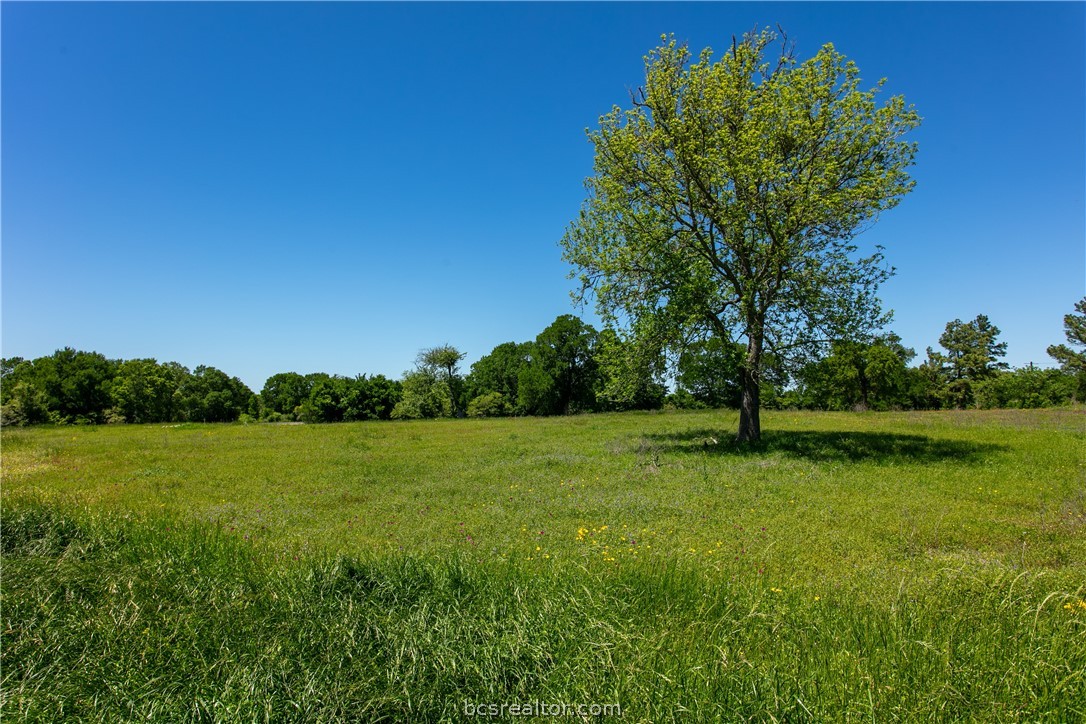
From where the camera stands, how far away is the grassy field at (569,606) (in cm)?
387

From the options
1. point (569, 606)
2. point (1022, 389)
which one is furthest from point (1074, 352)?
point (569, 606)

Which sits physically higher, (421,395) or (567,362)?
(567,362)

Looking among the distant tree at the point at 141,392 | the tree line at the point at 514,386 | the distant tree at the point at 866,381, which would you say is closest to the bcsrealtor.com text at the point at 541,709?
the tree line at the point at 514,386

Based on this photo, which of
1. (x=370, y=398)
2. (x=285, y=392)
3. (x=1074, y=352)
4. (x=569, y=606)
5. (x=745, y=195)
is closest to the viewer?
(x=569, y=606)

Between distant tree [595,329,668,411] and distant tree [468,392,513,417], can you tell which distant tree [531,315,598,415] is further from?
distant tree [595,329,668,411]

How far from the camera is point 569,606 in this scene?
5.09 m

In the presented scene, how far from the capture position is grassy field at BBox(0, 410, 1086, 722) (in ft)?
12.7

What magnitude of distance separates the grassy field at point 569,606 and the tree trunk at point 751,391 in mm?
6519

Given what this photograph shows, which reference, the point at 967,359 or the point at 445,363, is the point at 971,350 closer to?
the point at 967,359

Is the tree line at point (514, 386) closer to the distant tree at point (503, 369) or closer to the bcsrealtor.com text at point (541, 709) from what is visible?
the distant tree at point (503, 369)

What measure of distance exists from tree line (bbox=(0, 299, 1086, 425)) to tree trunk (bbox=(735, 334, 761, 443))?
25.1m

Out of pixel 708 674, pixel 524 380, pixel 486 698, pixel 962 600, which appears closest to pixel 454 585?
pixel 486 698

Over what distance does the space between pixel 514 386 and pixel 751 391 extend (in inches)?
2258

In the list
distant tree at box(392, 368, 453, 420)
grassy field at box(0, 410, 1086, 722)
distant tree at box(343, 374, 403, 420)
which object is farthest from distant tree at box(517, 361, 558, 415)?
grassy field at box(0, 410, 1086, 722)
